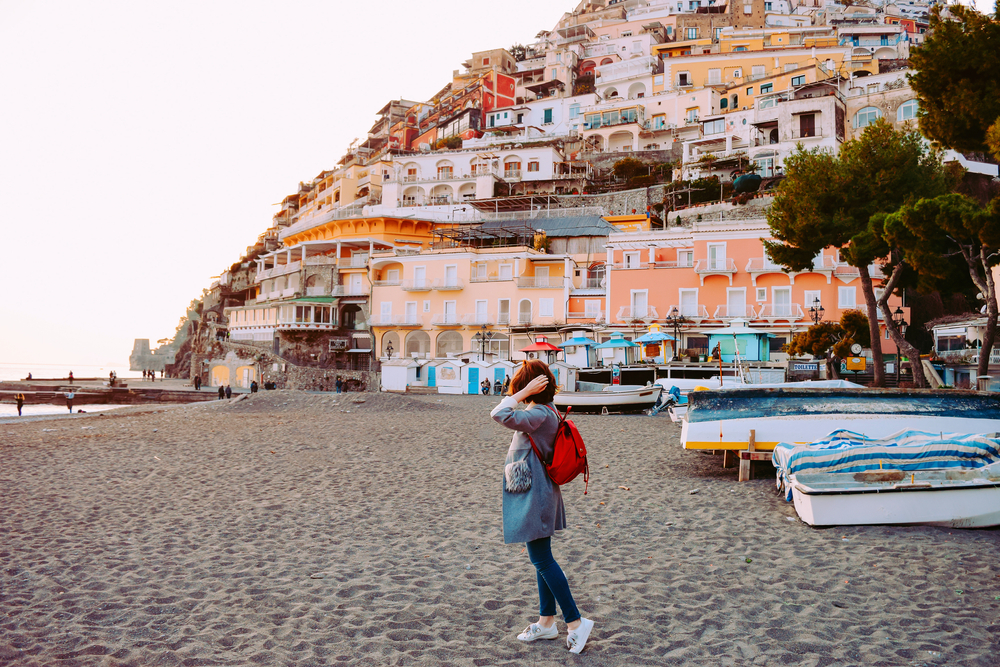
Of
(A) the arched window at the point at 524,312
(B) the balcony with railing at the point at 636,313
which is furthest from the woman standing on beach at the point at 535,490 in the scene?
(A) the arched window at the point at 524,312

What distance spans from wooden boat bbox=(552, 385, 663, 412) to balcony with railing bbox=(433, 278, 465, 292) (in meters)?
19.9

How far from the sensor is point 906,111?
37.1 meters

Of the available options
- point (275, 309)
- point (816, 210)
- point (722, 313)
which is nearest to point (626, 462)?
point (816, 210)

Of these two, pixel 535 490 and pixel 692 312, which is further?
pixel 692 312

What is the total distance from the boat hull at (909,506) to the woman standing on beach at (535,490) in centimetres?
341

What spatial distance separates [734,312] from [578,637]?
30.1 meters

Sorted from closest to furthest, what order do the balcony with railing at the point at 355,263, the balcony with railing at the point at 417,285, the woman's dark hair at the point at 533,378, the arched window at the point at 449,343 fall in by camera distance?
the woman's dark hair at the point at 533,378 → the arched window at the point at 449,343 → the balcony with railing at the point at 417,285 → the balcony with railing at the point at 355,263

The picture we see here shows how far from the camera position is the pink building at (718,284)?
29859 millimetres

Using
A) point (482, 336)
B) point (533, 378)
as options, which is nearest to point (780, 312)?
point (482, 336)

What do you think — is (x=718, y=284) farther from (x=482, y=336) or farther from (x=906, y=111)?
(x=906, y=111)

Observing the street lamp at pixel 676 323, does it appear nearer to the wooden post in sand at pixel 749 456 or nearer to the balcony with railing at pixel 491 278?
the balcony with railing at pixel 491 278

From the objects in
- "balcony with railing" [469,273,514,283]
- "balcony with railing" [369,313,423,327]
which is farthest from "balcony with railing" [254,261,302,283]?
"balcony with railing" [469,273,514,283]

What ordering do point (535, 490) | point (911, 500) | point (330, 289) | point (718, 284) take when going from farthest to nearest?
point (330, 289), point (718, 284), point (911, 500), point (535, 490)

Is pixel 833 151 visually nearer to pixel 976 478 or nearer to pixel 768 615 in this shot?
pixel 976 478
